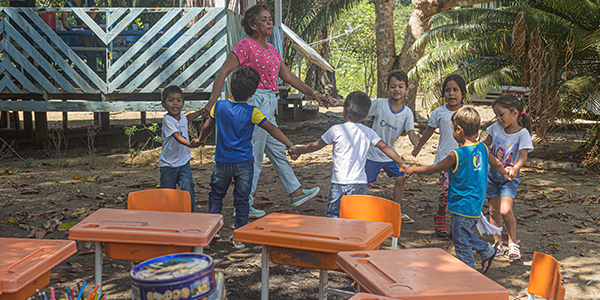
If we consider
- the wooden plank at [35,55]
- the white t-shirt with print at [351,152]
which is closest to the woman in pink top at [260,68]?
the white t-shirt with print at [351,152]

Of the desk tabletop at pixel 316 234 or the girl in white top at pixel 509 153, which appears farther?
the girl in white top at pixel 509 153

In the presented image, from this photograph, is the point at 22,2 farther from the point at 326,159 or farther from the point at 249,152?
the point at 249,152

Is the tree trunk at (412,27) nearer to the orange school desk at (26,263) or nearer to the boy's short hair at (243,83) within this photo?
the boy's short hair at (243,83)

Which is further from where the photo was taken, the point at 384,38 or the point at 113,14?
the point at 384,38

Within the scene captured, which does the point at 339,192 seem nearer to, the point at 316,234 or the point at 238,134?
the point at 238,134

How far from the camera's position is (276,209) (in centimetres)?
564

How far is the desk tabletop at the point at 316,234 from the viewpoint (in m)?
2.34

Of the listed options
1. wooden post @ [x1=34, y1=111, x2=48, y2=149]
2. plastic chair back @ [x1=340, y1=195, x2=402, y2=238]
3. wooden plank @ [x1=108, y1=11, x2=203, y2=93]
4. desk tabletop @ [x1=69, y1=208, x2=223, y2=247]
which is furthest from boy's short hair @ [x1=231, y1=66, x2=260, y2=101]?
wooden post @ [x1=34, y1=111, x2=48, y2=149]

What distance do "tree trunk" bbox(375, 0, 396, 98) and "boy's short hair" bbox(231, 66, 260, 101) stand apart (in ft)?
22.0

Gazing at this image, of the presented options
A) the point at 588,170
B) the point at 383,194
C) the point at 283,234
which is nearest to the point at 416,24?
the point at 588,170

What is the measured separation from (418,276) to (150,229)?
137cm

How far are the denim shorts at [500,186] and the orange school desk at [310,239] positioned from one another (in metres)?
2.05

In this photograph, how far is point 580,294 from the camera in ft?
11.4

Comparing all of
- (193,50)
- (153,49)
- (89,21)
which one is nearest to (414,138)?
(193,50)
